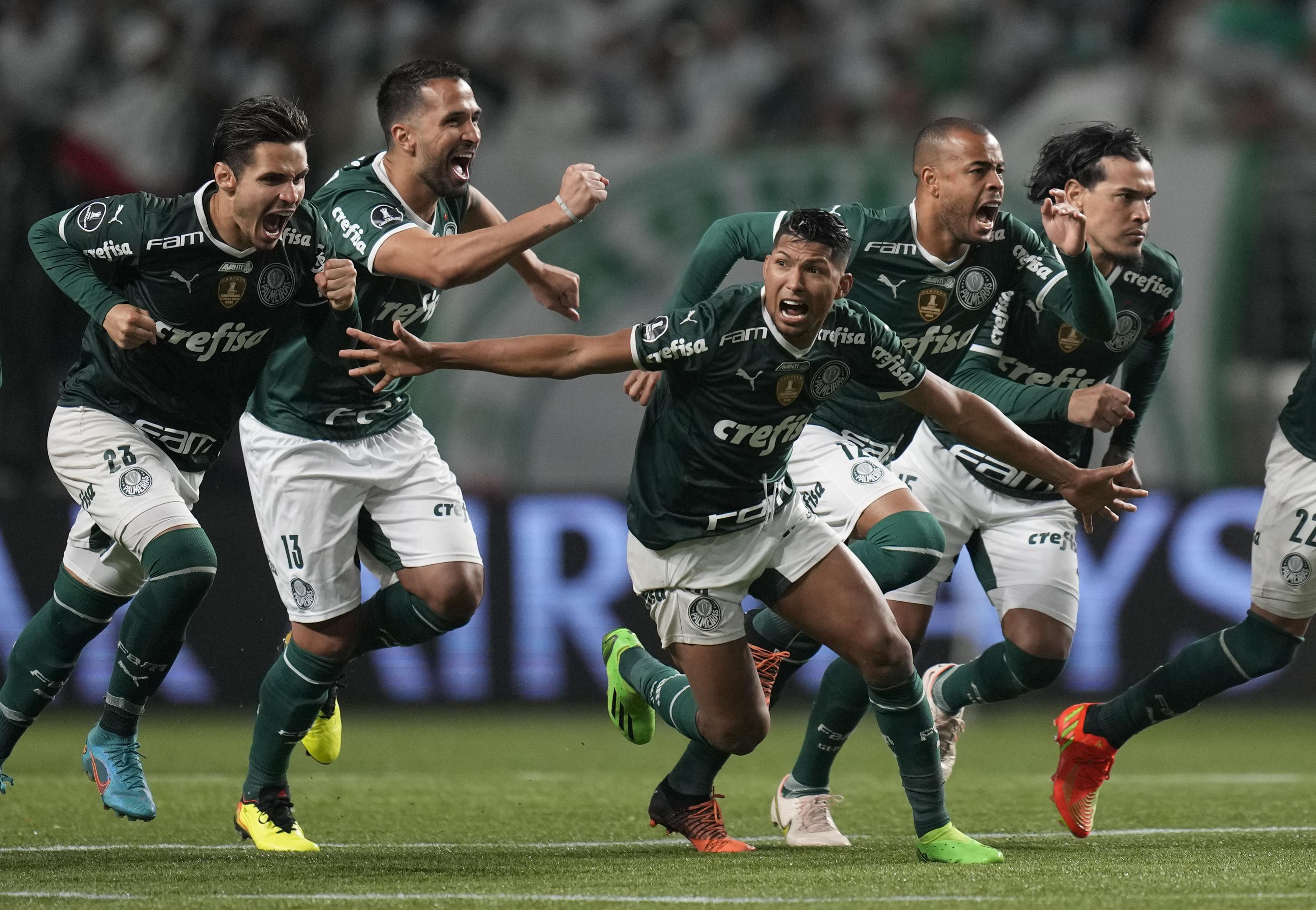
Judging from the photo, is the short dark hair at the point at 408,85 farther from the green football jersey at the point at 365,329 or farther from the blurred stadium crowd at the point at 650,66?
the blurred stadium crowd at the point at 650,66

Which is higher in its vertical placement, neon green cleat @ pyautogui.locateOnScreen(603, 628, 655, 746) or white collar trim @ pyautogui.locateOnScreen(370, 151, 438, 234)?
white collar trim @ pyautogui.locateOnScreen(370, 151, 438, 234)

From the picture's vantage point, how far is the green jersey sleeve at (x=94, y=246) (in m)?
5.50

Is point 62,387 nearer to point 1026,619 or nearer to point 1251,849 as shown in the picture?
point 1026,619

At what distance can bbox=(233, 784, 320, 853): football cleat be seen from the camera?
552 centimetres

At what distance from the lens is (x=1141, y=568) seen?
1019cm

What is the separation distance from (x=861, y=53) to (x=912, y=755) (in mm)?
8838

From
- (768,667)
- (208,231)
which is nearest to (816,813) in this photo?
(768,667)

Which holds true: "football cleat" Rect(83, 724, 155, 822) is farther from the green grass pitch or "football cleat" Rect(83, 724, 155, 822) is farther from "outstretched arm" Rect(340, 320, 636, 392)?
Answer: "outstretched arm" Rect(340, 320, 636, 392)

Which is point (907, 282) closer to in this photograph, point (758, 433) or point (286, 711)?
point (758, 433)

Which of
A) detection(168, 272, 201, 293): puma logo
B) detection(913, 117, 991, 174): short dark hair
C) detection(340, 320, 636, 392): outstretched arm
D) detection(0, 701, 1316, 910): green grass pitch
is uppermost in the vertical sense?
detection(913, 117, 991, 174): short dark hair

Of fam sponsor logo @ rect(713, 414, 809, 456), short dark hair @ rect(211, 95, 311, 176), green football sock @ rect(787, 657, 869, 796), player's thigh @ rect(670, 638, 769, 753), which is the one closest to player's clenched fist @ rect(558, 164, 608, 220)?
fam sponsor logo @ rect(713, 414, 809, 456)

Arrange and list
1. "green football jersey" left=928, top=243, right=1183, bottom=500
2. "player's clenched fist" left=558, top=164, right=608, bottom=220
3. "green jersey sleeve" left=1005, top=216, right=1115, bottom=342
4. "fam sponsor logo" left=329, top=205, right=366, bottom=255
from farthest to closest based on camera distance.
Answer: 1. "green football jersey" left=928, top=243, right=1183, bottom=500
2. "green jersey sleeve" left=1005, top=216, right=1115, bottom=342
3. "fam sponsor logo" left=329, top=205, right=366, bottom=255
4. "player's clenched fist" left=558, top=164, right=608, bottom=220

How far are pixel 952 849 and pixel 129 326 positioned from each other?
2885mm

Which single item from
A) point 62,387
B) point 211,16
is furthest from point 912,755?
point 211,16
